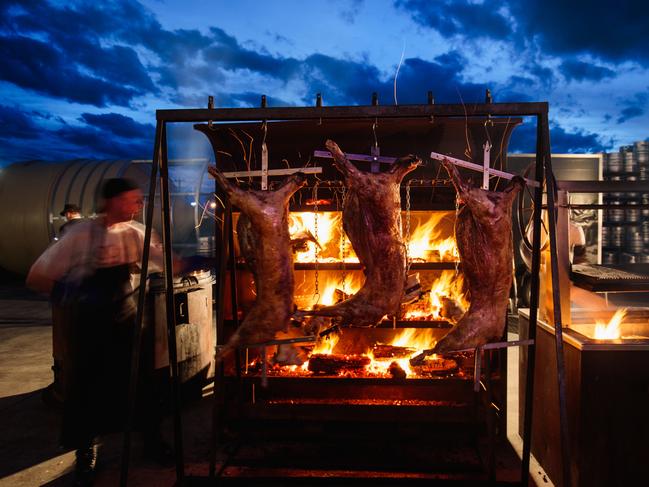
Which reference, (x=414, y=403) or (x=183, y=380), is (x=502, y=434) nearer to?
(x=414, y=403)

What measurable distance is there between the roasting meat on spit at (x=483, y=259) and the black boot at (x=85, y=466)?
297 centimetres

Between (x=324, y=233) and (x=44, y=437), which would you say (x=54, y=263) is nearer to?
(x=44, y=437)


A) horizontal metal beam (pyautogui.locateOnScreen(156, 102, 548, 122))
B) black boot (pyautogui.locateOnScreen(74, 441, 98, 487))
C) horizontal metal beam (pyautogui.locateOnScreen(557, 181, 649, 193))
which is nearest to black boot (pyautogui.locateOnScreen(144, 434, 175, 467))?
black boot (pyautogui.locateOnScreen(74, 441, 98, 487))

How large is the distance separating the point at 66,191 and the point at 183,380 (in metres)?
10.4

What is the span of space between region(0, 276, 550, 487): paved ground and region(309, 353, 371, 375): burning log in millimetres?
1358

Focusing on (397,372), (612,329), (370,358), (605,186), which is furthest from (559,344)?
(370,358)

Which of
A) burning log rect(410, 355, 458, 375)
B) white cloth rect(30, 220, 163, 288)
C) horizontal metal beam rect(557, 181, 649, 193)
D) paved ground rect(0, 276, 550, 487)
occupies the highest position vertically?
horizontal metal beam rect(557, 181, 649, 193)

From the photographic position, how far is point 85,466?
3572 millimetres

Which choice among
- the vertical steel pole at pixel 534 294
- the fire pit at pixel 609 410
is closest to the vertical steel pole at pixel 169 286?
the vertical steel pole at pixel 534 294

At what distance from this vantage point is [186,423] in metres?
4.57

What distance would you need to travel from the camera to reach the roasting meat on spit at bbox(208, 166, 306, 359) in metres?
3.19

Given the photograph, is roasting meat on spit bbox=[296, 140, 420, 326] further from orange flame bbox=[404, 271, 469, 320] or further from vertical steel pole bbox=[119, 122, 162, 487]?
vertical steel pole bbox=[119, 122, 162, 487]

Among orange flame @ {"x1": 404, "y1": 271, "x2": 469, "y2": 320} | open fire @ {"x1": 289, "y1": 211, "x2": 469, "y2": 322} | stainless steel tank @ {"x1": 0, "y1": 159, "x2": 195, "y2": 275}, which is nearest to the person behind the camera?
orange flame @ {"x1": 404, "y1": 271, "x2": 469, "y2": 320}

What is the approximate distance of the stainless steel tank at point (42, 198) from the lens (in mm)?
12516
